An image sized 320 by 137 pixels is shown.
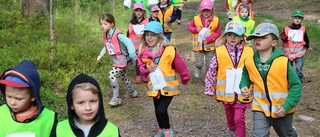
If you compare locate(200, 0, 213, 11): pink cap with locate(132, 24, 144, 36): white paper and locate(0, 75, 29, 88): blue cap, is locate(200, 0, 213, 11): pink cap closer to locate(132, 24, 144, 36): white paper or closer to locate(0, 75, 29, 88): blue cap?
locate(132, 24, 144, 36): white paper

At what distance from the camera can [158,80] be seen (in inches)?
219

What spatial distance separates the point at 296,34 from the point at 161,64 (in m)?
4.40

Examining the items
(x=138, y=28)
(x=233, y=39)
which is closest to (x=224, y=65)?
(x=233, y=39)

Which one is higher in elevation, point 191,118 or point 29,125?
point 29,125

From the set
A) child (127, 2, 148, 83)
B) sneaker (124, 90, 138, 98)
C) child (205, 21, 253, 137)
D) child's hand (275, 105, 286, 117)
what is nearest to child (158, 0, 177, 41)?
child (127, 2, 148, 83)

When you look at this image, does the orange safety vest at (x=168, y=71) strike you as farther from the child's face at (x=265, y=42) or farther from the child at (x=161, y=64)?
the child's face at (x=265, y=42)

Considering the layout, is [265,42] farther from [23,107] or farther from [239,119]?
[23,107]

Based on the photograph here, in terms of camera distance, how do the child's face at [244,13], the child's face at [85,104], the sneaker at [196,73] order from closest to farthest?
the child's face at [85,104], the child's face at [244,13], the sneaker at [196,73]

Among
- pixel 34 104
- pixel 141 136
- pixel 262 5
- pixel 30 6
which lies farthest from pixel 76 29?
pixel 262 5

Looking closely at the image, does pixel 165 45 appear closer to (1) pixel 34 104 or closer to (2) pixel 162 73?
(2) pixel 162 73

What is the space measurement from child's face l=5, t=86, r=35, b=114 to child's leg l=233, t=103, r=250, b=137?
280 cm

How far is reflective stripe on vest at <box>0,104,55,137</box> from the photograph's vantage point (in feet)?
11.3

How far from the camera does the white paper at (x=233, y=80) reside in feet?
17.7

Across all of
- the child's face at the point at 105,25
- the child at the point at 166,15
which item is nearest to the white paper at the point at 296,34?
the child at the point at 166,15
